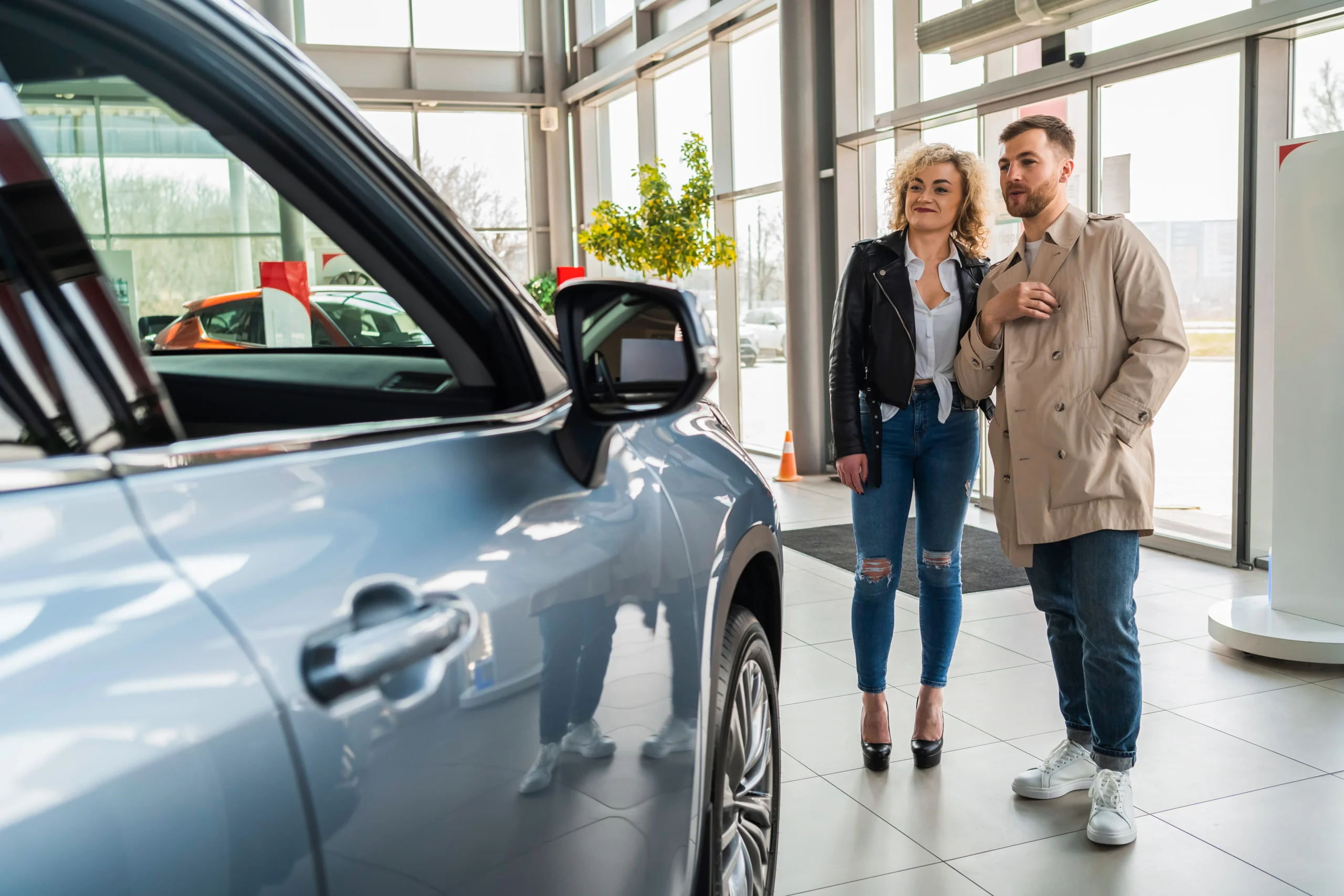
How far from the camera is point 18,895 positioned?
584mm

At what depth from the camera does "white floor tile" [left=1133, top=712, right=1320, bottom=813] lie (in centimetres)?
306

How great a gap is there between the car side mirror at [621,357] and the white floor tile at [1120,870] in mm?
1734

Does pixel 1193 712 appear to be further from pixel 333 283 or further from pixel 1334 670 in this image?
pixel 333 283

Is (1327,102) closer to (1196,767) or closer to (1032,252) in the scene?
(1032,252)

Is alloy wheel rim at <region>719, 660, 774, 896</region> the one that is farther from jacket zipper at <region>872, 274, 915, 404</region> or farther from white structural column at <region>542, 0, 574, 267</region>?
white structural column at <region>542, 0, 574, 267</region>

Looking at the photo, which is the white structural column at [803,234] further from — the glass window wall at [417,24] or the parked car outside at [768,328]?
the glass window wall at [417,24]

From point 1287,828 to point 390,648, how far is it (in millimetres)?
2745

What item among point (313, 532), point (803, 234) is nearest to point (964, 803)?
point (313, 532)

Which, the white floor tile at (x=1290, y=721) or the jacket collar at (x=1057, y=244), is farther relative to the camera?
the white floor tile at (x=1290, y=721)

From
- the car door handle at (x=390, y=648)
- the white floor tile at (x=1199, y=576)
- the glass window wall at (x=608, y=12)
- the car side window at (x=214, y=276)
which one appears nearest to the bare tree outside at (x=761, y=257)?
the glass window wall at (x=608, y=12)

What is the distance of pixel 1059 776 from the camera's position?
3.03 m

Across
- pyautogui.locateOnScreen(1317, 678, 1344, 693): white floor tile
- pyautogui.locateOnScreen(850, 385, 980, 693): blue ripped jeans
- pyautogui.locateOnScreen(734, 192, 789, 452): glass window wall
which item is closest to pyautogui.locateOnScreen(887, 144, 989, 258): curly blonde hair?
pyautogui.locateOnScreen(850, 385, 980, 693): blue ripped jeans

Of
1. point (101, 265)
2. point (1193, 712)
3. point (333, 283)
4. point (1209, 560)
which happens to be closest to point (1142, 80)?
point (1209, 560)

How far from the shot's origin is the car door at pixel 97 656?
616 millimetres
